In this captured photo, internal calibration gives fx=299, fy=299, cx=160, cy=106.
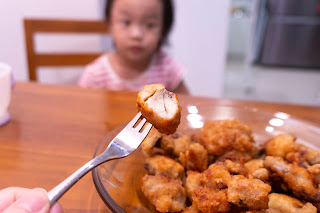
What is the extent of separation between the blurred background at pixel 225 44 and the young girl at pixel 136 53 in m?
0.81

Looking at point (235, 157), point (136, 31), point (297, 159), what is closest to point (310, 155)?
point (297, 159)

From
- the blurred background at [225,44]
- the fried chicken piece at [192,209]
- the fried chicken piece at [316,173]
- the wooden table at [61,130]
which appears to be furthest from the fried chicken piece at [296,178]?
the blurred background at [225,44]

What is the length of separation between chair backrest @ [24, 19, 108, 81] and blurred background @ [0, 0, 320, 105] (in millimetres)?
814

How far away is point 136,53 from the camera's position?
1.34 metres

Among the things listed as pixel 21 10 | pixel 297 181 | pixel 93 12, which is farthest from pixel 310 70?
pixel 297 181

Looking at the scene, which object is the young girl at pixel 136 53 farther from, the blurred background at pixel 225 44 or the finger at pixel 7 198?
the finger at pixel 7 198

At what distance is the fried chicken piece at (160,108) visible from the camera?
0.41 meters

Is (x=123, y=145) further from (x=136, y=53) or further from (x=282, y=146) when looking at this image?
(x=136, y=53)

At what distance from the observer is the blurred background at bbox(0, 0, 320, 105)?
206 centimetres

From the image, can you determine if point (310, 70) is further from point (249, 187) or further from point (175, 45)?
point (249, 187)

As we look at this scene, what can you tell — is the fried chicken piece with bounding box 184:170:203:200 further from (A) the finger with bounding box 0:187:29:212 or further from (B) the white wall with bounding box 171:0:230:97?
(B) the white wall with bounding box 171:0:230:97

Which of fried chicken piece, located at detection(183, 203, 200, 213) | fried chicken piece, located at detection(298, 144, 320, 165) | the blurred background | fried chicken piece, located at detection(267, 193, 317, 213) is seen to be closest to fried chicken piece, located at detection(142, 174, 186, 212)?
fried chicken piece, located at detection(183, 203, 200, 213)

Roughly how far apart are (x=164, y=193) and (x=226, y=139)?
0.17 meters

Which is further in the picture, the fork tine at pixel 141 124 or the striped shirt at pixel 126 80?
the striped shirt at pixel 126 80
